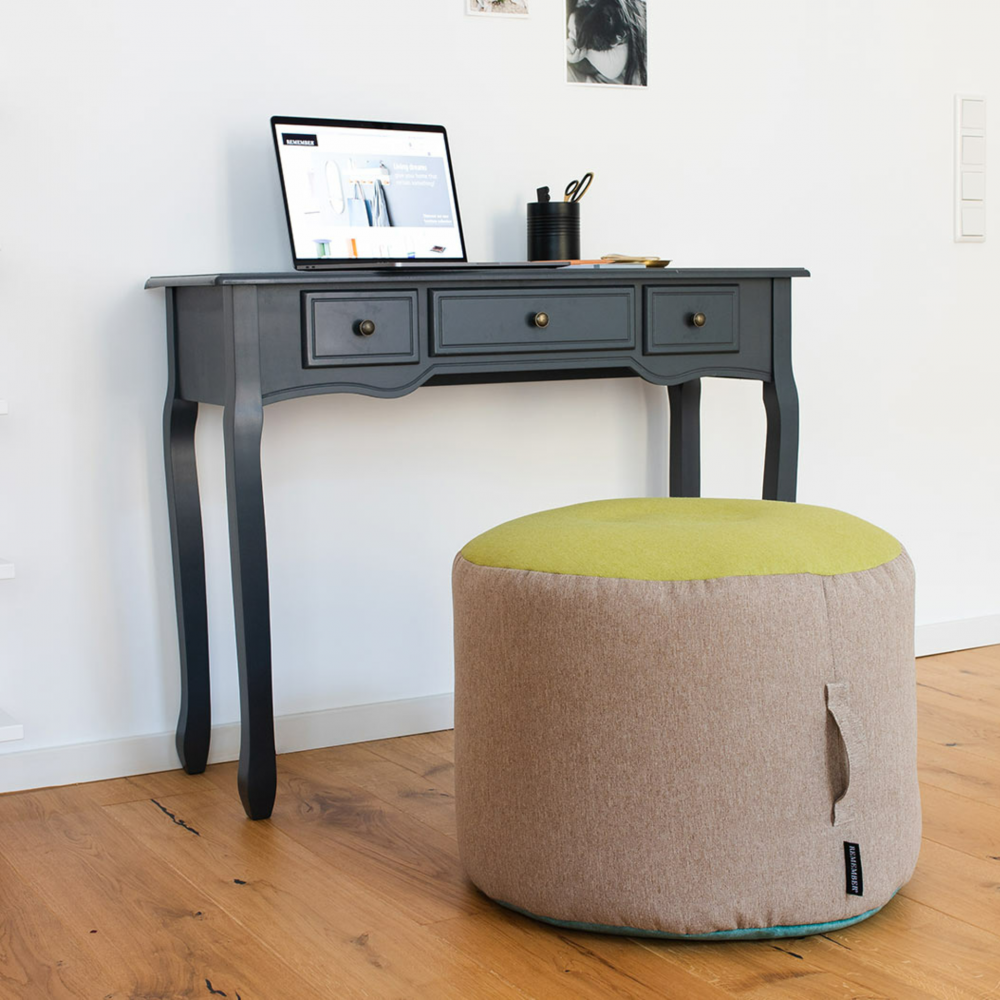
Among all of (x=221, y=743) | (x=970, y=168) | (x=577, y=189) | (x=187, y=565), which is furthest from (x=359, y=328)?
(x=970, y=168)

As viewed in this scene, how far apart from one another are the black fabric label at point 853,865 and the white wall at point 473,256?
1187 mm

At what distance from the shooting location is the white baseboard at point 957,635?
10.0 ft

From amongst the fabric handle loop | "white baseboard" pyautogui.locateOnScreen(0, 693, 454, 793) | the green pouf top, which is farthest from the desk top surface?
the fabric handle loop

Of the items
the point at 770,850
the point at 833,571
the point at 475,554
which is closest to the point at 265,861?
the point at 475,554

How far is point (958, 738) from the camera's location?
7.89 ft

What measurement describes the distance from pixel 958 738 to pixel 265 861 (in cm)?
132

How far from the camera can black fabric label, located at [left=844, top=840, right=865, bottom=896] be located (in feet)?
5.02

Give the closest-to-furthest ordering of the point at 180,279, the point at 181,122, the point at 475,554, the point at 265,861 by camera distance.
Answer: the point at 475,554 < the point at 265,861 < the point at 180,279 < the point at 181,122

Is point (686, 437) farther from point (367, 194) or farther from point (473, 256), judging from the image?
point (367, 194)

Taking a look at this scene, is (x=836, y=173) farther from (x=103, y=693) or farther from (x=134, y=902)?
(x=134, y=902)

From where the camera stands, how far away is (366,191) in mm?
2293

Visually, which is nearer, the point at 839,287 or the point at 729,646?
the point at 729,646

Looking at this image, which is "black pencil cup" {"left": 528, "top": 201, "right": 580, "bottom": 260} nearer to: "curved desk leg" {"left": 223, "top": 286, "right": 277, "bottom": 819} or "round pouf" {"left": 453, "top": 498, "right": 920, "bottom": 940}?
"curved desk leg" {"left": 223, "top": 286, "right": 277, "bottom": 819}

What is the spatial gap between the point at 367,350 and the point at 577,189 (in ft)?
2.26
